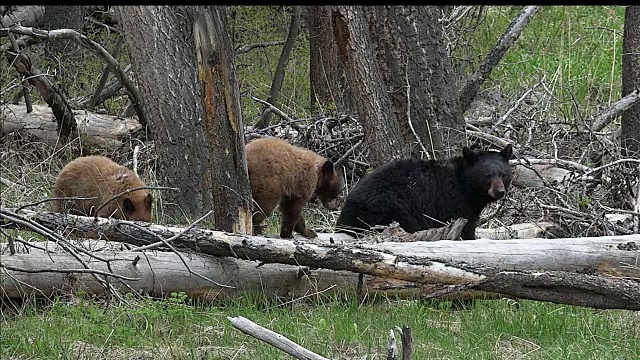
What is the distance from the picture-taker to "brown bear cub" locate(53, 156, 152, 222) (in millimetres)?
7801

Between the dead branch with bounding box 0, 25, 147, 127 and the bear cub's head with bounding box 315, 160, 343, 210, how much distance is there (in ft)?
9.90

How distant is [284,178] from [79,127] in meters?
4.16

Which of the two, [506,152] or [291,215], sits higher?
[506,152]

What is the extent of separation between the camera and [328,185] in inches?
337

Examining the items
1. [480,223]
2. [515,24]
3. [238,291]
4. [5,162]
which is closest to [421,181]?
[480,223]

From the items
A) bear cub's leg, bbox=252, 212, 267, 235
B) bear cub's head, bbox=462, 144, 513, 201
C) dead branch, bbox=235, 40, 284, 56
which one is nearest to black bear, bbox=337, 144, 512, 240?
bear cub's head, bbox=462, 144, 513, 201

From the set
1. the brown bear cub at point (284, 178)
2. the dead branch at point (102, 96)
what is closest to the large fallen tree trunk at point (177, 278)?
the brown bear cub at point (284, 178)

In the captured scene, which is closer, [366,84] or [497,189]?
[497,189]

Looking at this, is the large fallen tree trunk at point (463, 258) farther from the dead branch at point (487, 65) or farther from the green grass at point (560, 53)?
the green grass at point (560, 53)

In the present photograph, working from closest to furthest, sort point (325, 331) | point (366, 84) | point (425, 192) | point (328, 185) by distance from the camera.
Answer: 1. point (325, 331)
2. point (425, 192)
3. point (328, 185)
4. point (366, 84)

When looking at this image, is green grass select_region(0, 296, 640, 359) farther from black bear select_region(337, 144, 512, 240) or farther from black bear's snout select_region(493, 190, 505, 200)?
black bear select_region(337, 144, 512, 240)

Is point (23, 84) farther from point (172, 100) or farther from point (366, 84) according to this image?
point (366, 84)

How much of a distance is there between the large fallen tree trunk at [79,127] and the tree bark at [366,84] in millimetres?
3443

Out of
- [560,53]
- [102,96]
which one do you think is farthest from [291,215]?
[560,53]
